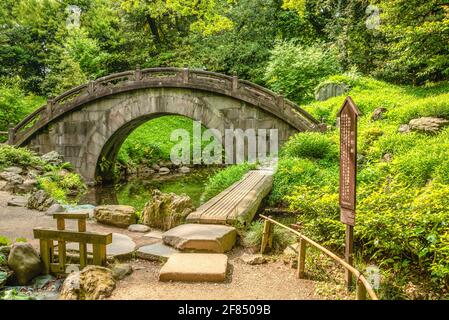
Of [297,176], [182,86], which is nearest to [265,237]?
[297,176]

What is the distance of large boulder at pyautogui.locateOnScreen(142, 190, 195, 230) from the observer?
7.55m

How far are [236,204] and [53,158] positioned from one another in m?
12.5

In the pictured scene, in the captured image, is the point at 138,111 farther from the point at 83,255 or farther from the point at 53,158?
the point at 83,255

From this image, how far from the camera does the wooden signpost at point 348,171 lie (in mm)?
4586

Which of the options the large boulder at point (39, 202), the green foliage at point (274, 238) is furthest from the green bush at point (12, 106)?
the green foliage at point (274, 238)

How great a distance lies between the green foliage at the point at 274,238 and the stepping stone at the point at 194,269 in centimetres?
103

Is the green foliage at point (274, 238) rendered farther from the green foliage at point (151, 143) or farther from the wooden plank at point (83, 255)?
the green foliage at point (151, 143)

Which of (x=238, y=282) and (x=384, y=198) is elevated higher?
(x=384, y=198)

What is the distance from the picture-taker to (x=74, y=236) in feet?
17.4

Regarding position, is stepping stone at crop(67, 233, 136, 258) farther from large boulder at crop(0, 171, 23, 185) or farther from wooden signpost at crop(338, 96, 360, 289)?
large boulder at crop(0, 171, 23, 185)

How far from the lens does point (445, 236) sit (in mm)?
4617

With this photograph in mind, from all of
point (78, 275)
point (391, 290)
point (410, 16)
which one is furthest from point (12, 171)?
point (410, 16)

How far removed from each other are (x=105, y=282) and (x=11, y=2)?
28398 mm

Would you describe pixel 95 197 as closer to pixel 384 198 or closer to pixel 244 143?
pixel 244 143
